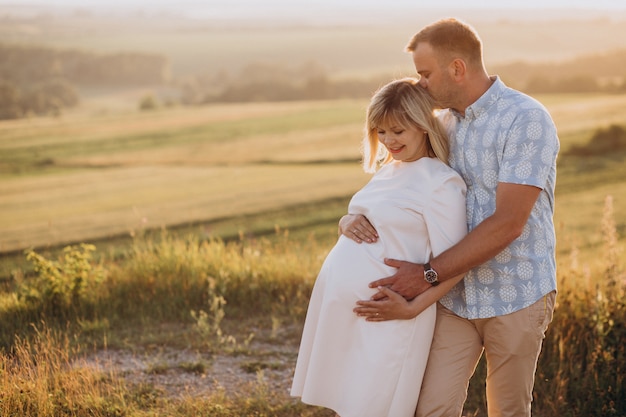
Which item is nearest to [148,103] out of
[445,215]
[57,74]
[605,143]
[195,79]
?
[57,74]

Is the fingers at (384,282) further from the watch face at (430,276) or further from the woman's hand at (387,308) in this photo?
the watch face at (430,276)

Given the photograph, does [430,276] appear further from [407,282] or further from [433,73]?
[433,73]

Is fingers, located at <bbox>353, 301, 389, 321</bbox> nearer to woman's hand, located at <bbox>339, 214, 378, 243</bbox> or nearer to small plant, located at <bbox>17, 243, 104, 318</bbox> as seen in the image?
woman's hand, located at <bbox>339, 214, 378, 243</bbox>

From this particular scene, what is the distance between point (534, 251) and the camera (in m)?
4.12

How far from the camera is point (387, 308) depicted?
13.3 feet

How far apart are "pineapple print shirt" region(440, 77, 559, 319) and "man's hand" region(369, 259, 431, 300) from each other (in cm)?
35

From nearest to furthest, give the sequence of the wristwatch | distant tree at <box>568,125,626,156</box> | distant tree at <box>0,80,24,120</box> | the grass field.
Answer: the wristwatch → the grass field → distant tree at <box>568,125,626,156</box> → distant tree at <box>0,80,24,120</box>

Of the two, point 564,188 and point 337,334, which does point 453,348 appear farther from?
point 564,188

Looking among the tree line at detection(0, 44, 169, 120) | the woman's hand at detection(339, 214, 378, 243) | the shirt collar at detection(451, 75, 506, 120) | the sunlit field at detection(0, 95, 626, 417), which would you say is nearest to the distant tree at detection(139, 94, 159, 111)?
the tree line at detection(0, 44, 169, 120)

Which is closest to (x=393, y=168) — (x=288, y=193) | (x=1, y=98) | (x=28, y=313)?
(x=28, y=313)

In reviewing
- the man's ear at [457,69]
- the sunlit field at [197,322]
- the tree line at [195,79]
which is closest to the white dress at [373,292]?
the man's ear at [457,69]

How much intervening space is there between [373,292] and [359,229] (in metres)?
0.36

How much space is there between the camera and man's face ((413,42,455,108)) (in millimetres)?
4180

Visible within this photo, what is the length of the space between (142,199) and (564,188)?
1438 centimetres
